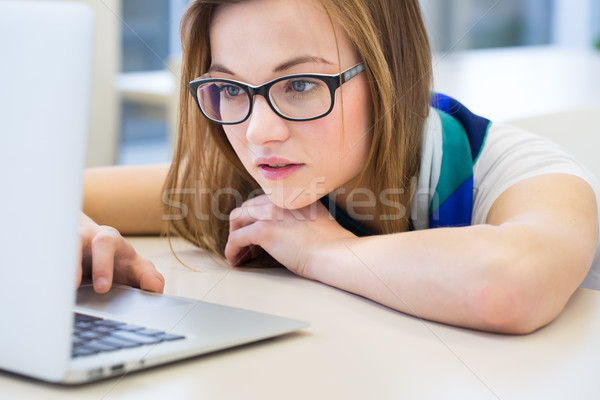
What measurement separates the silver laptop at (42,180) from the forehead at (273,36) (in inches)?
15.2

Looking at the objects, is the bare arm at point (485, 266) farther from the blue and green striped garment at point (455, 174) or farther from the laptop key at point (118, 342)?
the laptop key at point (118, 342)

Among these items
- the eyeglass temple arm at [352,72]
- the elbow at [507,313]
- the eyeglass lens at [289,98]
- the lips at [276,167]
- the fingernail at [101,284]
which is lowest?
the fingernail at [101,284]

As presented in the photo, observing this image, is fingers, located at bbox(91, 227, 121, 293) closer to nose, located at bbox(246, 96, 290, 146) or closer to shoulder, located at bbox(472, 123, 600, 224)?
nose, located at bbox(246, 96, 290, 146)

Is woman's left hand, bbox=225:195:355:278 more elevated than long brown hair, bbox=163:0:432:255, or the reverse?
long brown hair, bbox=163:0:432:255

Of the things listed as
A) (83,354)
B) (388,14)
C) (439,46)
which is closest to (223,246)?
(388,14)

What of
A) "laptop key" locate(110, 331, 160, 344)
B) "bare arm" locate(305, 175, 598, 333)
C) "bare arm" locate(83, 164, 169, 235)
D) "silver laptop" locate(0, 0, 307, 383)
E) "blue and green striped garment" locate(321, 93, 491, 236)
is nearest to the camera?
Answer: "silver laptop" locate(0, 0, 307, 383)

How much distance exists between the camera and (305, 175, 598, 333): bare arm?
1.91 feet

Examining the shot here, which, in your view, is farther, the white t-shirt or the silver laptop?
the white t-shirt

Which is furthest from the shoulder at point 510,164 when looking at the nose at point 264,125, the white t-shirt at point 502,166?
the nose at point 264,125

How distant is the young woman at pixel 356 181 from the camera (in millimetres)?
627

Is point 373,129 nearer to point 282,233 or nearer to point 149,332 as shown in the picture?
point 282,233

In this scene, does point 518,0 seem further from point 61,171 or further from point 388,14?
point 61,171

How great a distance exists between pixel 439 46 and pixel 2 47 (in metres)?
3.88

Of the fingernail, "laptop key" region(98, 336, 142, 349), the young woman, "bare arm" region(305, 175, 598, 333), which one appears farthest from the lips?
"laptop key" region(98, 336, 142, 349)
